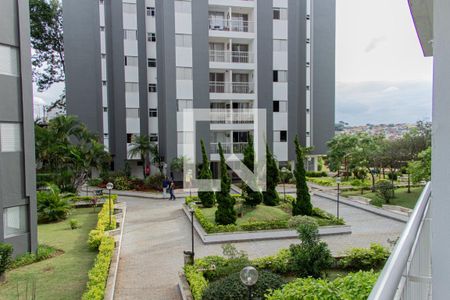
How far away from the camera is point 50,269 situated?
10820mm

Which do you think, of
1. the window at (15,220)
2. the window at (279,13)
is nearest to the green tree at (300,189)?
the window at (15,220)

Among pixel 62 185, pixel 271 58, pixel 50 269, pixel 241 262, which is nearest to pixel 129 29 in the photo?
pixel 271 58

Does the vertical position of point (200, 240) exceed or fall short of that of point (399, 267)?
it falls short

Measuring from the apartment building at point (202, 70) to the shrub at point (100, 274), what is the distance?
14.8 meters

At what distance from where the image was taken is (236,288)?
798 centimetres

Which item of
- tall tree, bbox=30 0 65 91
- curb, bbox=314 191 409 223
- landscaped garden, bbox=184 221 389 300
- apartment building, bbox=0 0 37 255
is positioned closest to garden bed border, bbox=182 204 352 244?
curb, bbox=314 191 409 223

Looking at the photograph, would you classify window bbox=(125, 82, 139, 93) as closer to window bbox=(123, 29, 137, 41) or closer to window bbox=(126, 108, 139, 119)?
window bbox=(126, 108, 139, 119)

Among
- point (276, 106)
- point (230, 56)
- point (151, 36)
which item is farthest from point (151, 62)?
point (276, 106)

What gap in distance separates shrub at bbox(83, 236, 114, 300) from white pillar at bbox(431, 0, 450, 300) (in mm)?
8318

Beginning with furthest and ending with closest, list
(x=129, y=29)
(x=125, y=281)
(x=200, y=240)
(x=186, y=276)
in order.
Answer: (x=129, y=29) < (x=200, y=240) < (x=125, y=281) < (x=186, y=276)

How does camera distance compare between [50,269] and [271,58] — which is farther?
[271,58]

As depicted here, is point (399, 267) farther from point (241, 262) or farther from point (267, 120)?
point (267, 120)

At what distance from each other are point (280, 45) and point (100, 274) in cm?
2351

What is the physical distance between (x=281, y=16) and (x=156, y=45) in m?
10.6
